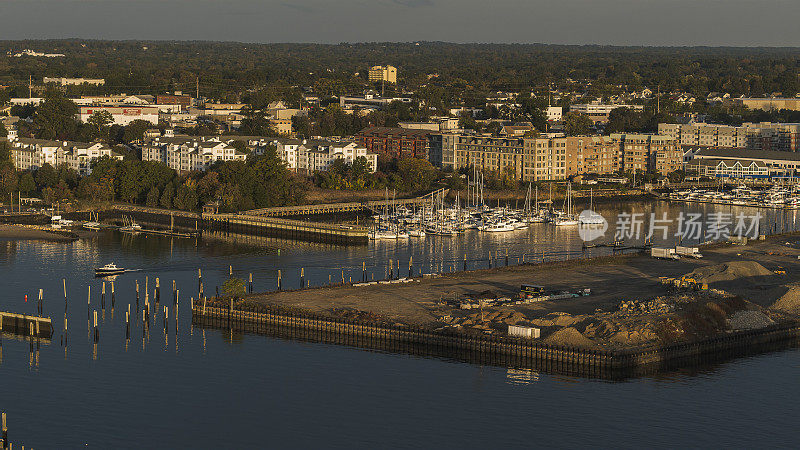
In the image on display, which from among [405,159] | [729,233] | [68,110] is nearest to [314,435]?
[729,233]

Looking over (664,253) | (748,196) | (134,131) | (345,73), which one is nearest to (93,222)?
(664,253)

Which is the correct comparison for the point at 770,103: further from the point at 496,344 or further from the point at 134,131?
the point at 496,344

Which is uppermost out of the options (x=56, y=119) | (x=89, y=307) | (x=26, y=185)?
(x=56, y=119)

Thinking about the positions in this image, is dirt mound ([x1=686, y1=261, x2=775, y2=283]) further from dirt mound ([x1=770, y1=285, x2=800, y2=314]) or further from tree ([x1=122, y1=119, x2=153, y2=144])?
tree ([x1=122, y1=119, x2=153, y2=144])

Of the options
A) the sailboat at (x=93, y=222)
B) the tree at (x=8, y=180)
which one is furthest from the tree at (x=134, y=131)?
the sailboat at (x=93, y=222)

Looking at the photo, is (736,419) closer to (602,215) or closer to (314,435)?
(314,435)
